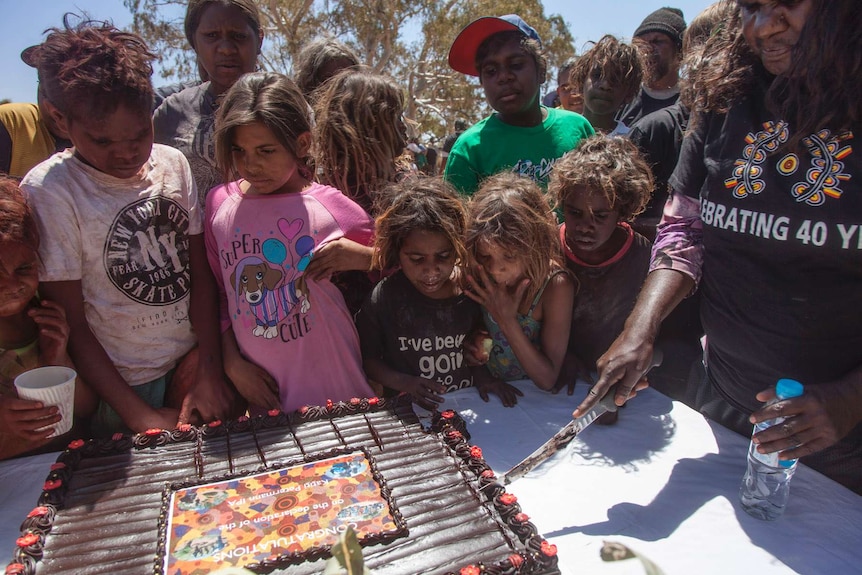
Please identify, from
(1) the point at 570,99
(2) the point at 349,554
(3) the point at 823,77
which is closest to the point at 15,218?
(2) the point at 349,554

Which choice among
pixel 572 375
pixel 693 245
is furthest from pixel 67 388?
pixel 693 245

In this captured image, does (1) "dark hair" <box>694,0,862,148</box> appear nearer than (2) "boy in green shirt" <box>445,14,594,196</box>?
Yes

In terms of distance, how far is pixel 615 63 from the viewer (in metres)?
3.03

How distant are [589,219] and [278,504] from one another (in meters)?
1.36

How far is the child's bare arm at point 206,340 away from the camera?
1.74 m

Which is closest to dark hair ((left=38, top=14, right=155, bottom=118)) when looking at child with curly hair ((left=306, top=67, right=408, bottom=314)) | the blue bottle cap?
child with curly hair ((left=306, top=67, right=408, bottom=314))

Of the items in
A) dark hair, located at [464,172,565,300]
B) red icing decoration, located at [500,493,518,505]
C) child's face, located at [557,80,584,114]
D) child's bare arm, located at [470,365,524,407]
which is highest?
child's face, located at [557,80,584,114]

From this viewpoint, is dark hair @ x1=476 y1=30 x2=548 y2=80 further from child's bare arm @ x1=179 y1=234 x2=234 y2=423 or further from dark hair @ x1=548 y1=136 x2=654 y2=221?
child's bare arm @ x1=179 y1=234 x2=234 y2=423

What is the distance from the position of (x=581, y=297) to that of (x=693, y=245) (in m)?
0.49

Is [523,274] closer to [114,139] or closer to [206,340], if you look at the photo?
[206,340]

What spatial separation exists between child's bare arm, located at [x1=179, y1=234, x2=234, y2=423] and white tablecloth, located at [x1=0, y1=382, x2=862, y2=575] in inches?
17.1

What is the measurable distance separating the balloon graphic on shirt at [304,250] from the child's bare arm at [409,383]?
432 mm

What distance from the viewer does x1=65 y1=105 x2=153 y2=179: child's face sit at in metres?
1.52

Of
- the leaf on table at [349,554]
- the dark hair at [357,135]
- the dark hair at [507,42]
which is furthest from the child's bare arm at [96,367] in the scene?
the dark hair at [507,42]
